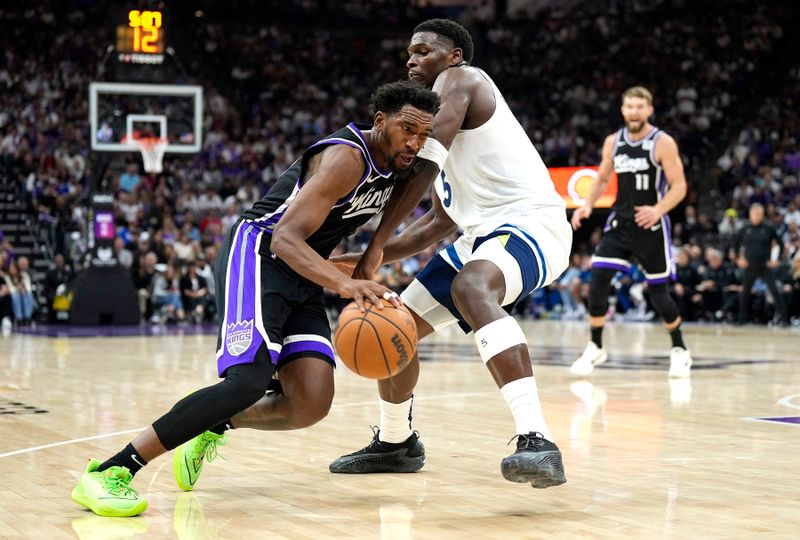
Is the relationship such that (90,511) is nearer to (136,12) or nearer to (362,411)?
(362,411)

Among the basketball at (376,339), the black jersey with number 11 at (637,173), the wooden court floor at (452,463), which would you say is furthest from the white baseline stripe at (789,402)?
the basketball at (376,339)

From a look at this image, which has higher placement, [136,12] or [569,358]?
[136,12]

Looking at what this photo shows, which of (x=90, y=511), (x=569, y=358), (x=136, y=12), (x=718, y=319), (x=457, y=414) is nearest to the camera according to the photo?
(x=90, y=511)

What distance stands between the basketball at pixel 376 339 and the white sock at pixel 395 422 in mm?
894

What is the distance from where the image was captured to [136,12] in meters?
16.4

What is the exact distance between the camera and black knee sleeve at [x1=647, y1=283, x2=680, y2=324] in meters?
9.13

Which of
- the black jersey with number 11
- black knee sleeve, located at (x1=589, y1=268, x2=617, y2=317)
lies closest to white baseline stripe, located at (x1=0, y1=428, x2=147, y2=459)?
black knee sleeve, located at (x1=589, y1=268, x2=617, y2=317)

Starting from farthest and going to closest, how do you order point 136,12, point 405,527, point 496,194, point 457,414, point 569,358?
point 136,12 → point 569,358 → point 457,414 → point 496,194 → point 405,527

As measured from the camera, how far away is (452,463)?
16.7 feet

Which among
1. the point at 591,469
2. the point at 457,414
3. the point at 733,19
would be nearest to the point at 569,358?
the point at 457,414

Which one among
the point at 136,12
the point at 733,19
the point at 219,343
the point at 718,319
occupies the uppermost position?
the point at 733,19

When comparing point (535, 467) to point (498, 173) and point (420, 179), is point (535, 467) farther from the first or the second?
point (498, 173)

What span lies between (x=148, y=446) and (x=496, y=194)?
5.85ft

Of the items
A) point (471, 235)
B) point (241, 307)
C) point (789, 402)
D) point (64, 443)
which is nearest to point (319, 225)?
point (241, 307)
